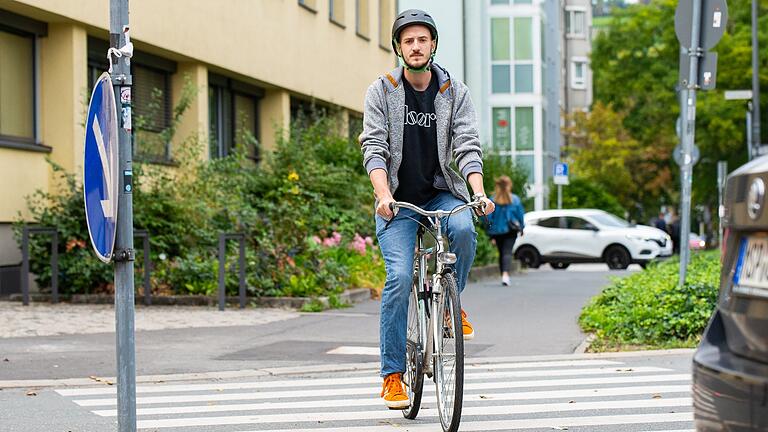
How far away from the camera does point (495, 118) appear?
179 ft

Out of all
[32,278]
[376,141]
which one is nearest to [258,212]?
[32,278]

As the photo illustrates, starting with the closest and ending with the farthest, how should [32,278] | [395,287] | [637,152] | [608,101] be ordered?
[395,287]
[32,278]
[608,101]
[637,152]

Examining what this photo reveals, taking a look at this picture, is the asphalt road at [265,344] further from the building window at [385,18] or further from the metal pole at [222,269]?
the building window at [385,18]

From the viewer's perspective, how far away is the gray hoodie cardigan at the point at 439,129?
Answer: 7.38m

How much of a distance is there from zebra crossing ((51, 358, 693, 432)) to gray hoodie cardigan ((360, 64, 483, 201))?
1.29 m

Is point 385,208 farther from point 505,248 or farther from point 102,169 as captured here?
point 505,248

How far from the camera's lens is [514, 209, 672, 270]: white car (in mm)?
34250

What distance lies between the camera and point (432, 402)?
27.6 ft

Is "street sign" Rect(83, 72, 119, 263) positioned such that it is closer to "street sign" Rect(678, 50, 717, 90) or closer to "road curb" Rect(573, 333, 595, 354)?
"road curb" Rect(573, 333, 595, 354)

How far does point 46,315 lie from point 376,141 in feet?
27.0

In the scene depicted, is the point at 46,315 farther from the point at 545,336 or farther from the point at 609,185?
the point at 609,185

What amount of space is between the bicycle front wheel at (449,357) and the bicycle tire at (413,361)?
0.18 m

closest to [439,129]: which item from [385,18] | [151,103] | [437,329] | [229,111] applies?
[437,329]

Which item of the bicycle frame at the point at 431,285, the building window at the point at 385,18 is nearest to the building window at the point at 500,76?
the building window at the point at 385,18
